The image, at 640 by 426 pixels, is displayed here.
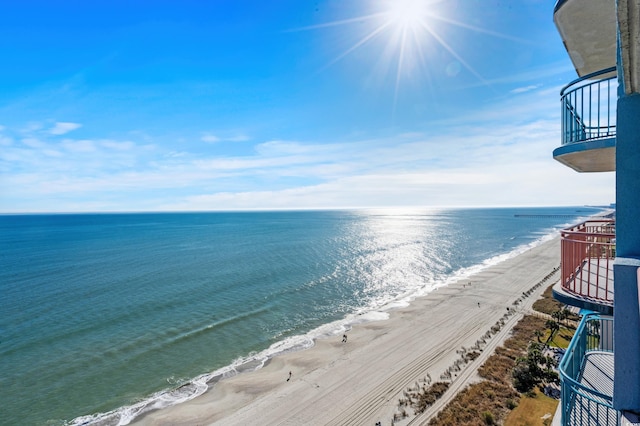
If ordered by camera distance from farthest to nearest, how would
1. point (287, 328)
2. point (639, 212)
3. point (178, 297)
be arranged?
point (178, 297), point (287, 328), point (639, 212)

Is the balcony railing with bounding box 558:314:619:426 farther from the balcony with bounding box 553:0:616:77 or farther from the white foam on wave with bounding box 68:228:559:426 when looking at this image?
the white foam on wave with bounding box 68:228:559:426

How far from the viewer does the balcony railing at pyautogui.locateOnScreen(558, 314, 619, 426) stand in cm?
563

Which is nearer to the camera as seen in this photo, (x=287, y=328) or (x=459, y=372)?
(x=459, y=372)

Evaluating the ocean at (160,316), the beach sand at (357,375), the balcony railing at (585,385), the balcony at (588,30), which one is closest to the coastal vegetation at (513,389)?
the beach sand at (357,375)

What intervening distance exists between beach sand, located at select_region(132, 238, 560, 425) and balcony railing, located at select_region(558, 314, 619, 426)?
10079 millimetres

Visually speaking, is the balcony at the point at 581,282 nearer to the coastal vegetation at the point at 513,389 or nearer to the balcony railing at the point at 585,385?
the balcony railing at the point at 585,385

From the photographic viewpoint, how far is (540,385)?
17.6m

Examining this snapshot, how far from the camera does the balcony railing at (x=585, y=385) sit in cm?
563

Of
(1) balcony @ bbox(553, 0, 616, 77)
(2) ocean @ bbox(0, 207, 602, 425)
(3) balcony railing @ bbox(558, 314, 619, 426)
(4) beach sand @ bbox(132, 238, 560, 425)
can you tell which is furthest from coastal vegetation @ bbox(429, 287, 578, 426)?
(1) balcony @ bbox(553, 0, 616, 77)

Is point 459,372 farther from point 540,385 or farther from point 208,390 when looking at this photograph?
point 208,390

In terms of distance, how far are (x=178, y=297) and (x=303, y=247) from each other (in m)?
40.8

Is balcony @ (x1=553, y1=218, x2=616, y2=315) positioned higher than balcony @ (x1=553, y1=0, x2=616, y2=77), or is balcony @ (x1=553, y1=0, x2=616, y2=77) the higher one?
balcony @ (x1=553, y1=0, x2=616, y2=77)

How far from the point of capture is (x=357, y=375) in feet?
65.7

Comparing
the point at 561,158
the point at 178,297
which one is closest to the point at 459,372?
the point at 561,158
